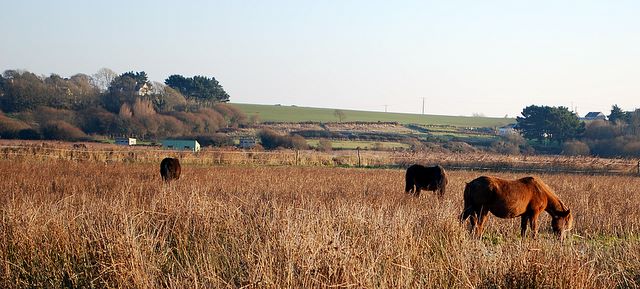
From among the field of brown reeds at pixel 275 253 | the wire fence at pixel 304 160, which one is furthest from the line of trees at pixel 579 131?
the field of brown reeds at pixel 275 253

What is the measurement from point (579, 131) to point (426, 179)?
5935 centimetres

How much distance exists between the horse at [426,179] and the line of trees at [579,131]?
152 feet

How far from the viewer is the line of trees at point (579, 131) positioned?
64.2 metres

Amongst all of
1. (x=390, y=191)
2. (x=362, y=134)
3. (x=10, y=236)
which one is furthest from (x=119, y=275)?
(x=362, y=134)

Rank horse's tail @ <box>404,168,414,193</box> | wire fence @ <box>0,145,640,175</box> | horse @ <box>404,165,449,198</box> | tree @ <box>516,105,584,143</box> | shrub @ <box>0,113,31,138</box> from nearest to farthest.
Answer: horse @ <box>404,165,449,198</box>, horse's tail @ <box>404,168,414,193</box>, wire fence @ <box>0,145,640,175</box>, shrub @ <box>0,113,31,138</box>, tree @ <box>516,105,584,143</box>

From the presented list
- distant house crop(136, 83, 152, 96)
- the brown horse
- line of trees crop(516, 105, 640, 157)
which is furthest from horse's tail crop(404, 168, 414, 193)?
distant house crop(136, 83, 152, 96)

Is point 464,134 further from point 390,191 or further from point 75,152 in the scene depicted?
point 390,191

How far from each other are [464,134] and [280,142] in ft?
123

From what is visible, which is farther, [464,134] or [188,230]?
[464,134]

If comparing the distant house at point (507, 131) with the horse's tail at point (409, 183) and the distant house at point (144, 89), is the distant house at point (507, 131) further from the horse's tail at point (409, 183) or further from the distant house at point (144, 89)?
the horse's tail at point (409, 183)

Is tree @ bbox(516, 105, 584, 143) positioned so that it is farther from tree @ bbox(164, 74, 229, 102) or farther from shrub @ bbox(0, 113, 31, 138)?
shrub @ bbox(0, 113, 31, 138)

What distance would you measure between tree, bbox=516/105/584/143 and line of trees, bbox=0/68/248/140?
34333mm

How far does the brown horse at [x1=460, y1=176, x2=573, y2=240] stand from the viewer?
41.5ft

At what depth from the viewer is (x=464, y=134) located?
92188 millimetres
